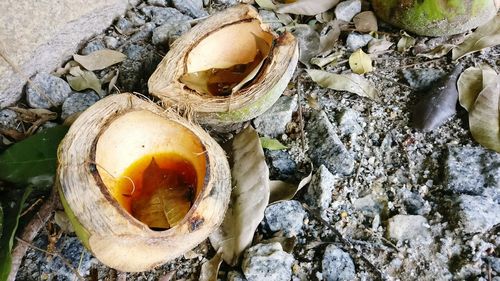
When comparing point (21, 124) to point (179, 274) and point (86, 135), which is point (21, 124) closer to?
point (86, 135)

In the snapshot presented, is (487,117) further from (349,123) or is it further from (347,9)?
(347,9)

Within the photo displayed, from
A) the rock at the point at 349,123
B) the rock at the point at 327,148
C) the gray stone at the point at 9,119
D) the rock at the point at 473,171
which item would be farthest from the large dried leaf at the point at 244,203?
A: the gray stone at the point at 9,119

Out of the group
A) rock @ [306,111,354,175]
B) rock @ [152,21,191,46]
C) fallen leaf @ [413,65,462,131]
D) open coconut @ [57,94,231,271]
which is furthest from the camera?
rock @ [152,21,191,46]

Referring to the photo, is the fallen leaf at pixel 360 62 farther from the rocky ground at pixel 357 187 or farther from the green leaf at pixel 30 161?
the green leaf at pixel 30 161

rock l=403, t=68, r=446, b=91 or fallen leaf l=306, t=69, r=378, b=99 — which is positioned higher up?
fallen leaf l=306, t=69, r=378, b=99

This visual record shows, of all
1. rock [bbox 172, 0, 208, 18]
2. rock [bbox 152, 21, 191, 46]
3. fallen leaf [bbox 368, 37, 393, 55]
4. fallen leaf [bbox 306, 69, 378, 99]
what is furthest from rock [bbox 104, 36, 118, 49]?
fallen leaf [bbox 368, 37, 393, 55]

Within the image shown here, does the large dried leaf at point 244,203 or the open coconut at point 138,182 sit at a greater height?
the open coconut at point 138,182

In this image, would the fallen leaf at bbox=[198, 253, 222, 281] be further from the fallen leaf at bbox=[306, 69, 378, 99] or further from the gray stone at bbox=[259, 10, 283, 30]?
the gray stone at bbox=[259, 10, 283, 30]
